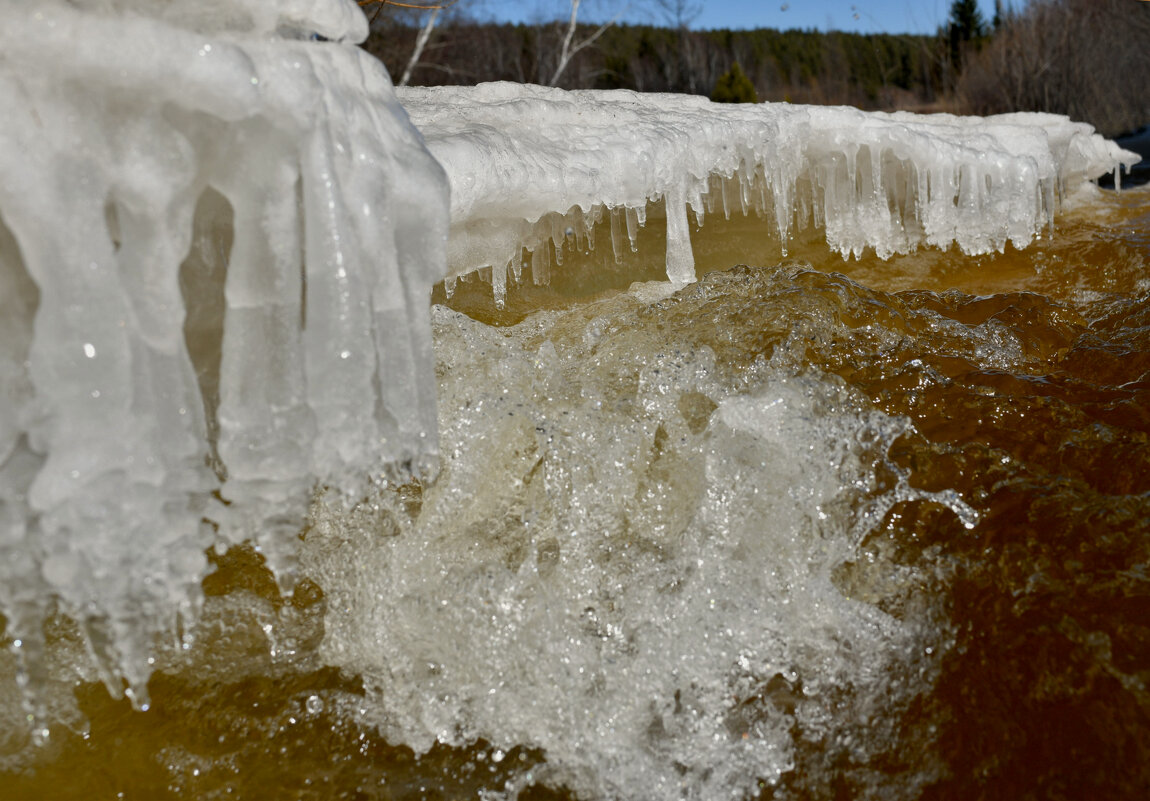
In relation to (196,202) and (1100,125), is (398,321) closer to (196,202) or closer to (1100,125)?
(196,202)

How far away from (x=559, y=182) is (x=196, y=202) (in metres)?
1.13

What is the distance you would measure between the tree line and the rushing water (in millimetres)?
8109

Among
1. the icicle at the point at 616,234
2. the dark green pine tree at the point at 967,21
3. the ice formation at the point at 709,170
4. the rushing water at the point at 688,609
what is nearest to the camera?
the rushing water at the point at 688,609

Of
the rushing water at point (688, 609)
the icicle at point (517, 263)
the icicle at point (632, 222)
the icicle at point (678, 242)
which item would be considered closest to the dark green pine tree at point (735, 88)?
the icicle at point (678, 242)

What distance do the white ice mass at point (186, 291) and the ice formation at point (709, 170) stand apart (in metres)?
0.69

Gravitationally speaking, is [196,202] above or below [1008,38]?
below

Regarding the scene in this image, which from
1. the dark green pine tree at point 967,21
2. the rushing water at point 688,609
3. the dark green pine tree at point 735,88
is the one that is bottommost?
the rushing water at point 688,609

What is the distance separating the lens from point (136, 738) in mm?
1496

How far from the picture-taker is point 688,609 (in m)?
1.52

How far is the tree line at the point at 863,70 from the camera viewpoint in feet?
45.9

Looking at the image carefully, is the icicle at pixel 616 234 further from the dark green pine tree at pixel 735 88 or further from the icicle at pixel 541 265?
the dark green pine tree at pixel 735 88

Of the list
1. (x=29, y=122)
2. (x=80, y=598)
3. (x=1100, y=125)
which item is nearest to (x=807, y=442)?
(x=80, y=598)

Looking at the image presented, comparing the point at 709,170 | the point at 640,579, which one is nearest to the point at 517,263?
the point at 709,170

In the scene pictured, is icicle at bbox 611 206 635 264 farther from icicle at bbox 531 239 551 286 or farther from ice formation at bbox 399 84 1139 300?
icicle at bbox 531 239 551 286
